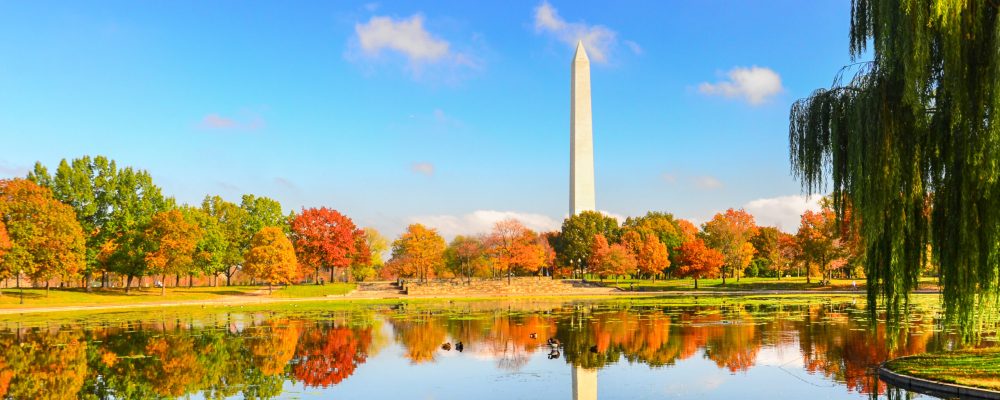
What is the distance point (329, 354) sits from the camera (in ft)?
74.6

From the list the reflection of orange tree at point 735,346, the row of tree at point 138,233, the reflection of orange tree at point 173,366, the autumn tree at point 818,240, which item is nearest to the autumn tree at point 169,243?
the row of tree at point 138,233

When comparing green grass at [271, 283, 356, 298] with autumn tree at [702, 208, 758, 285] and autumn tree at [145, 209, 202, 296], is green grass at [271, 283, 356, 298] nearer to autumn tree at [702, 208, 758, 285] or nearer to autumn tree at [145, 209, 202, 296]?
autumn tree at [145, 209, 202, 296]

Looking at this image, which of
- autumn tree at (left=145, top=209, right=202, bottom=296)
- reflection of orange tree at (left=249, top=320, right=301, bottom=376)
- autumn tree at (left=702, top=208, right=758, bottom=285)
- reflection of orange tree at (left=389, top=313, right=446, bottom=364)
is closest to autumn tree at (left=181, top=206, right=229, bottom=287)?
autumn tree at (left=145, top=209, right=202, bottom=296)

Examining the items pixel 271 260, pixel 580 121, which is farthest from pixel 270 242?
pixel 580 121

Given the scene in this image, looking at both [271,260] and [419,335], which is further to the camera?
[271,260]

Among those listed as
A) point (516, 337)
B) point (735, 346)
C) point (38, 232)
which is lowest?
point (516, 337)

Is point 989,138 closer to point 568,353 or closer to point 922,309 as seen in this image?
point 568,353

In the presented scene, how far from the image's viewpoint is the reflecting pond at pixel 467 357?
1627 cm

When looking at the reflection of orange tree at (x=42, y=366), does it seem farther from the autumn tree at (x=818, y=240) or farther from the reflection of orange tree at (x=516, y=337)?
the autumn tree at (x=818, y=240)

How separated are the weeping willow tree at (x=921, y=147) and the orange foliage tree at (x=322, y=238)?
65.8m

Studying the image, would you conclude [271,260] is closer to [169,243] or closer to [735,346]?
[169,243]

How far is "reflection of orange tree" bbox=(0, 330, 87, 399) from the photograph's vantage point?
54.6 ft

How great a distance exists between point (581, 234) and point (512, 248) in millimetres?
8580

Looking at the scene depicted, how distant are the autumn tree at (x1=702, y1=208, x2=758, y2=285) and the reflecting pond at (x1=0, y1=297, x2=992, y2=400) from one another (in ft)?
134
